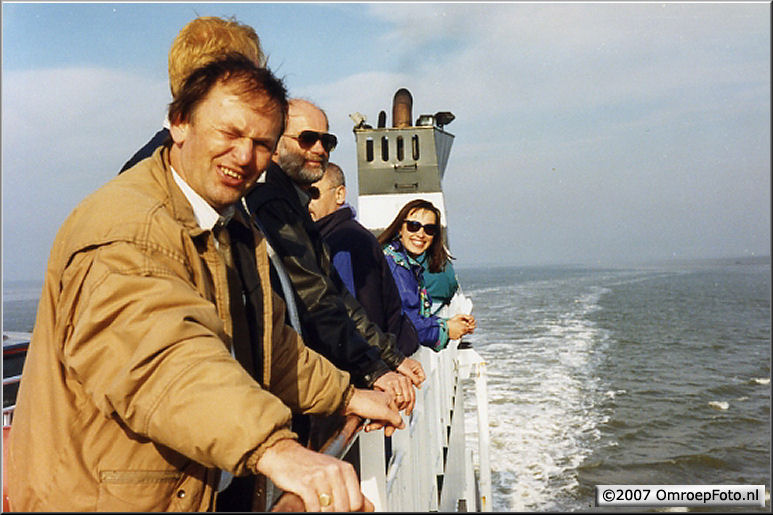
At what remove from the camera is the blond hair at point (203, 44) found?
2182mm

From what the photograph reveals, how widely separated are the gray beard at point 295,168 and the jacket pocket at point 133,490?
172 cm

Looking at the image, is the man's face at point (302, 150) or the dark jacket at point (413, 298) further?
the dark jacket at point (413, 298)

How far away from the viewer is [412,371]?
273cm

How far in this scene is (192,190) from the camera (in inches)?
61.9

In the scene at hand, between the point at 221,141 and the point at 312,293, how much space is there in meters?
1.01

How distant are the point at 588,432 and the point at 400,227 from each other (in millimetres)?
10210

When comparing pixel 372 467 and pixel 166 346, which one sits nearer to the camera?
pixel 166 346

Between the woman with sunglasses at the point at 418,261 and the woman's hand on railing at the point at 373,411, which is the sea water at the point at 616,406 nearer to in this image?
the woman's hand on railing at the point at 373,411

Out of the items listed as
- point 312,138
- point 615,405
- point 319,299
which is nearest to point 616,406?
point 615,405

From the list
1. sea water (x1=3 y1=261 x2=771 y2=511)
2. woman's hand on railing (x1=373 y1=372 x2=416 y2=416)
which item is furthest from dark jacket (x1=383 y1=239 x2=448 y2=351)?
sea water (x1=3 y1=261 x2=771 y2=511)

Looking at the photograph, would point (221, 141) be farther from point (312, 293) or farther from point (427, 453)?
point (427, 453)

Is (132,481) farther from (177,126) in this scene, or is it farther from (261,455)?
(177,126)

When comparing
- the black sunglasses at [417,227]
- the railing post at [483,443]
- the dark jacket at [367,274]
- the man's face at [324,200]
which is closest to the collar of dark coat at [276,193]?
the dark jacket at [367,274]

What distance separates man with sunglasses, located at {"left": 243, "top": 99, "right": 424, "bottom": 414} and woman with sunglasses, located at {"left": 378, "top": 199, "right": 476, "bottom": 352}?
152 centimetres
